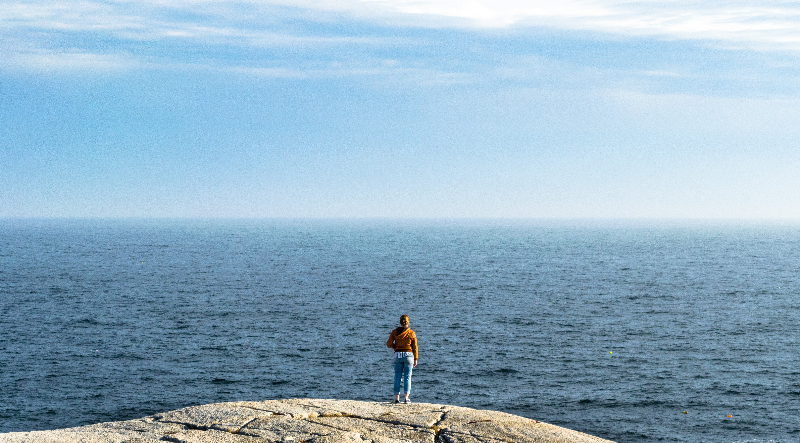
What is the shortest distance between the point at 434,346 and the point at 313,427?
4543 cm

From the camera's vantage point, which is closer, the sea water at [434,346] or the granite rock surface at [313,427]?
the granite rock surface at [313,427]

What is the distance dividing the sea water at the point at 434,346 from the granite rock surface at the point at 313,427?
25709mm

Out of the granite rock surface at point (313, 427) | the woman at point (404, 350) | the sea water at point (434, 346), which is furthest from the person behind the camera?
the sea water at point (434, 346)

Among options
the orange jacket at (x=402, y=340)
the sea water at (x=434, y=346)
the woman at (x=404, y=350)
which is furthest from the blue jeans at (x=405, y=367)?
the sea water at (x=434, y=346)

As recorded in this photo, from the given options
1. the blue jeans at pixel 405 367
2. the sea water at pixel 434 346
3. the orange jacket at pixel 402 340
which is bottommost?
the sea water at pixel 434 346

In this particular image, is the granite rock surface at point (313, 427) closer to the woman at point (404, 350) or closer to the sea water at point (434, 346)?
the woman at point (404, 350)

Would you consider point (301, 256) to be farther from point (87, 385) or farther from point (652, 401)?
point (652, 401)

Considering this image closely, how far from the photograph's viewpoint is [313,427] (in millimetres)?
15836

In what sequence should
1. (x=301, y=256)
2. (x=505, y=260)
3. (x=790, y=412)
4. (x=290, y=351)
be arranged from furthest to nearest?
(x=301, y=256) → (x=505, y=260) → (x=290, y=351) → (x=790, y=412)

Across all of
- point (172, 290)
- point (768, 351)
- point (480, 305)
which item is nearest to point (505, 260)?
point (480, 305)

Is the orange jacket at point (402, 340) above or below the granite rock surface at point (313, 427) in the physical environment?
above

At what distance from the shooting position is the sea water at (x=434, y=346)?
43.6 m

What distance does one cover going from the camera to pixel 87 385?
4816 centimetres

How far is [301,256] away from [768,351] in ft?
421
